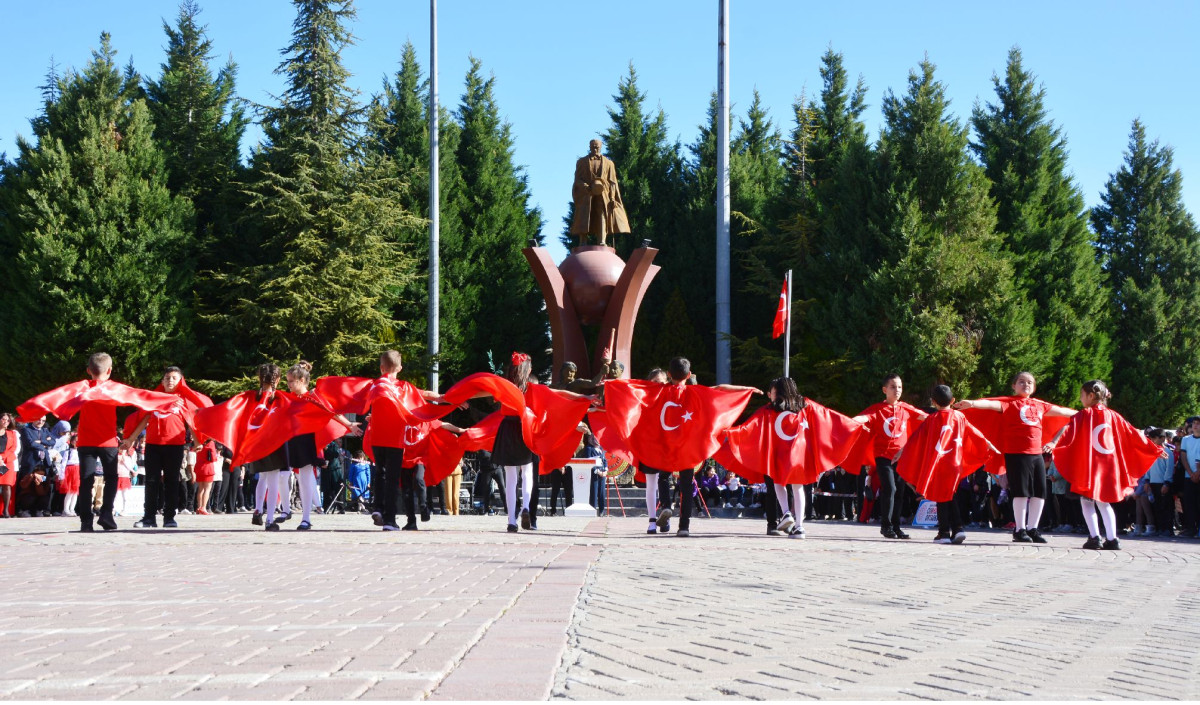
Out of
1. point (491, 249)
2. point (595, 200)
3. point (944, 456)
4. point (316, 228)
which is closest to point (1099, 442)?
point (944, 456)

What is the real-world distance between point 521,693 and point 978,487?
17474 mm

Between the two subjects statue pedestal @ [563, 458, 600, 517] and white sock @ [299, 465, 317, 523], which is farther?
statue pedestal @ [563, 458, 600, 517]

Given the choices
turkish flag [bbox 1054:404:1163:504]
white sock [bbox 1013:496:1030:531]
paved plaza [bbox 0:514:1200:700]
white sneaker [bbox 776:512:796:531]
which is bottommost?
paved plaza [bbox 0:514:1200:700]

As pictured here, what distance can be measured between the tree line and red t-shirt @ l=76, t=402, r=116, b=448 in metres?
20.2

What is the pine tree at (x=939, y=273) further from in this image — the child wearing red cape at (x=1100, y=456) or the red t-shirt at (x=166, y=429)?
the red t-shirt at (x=166, y=429)

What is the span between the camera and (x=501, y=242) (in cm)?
4275

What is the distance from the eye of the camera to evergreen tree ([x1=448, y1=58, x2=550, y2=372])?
41.8 meters

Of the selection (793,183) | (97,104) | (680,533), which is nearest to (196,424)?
(680,533)

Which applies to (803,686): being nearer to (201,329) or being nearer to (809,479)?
(809,479)

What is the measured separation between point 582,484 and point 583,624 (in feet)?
51.8

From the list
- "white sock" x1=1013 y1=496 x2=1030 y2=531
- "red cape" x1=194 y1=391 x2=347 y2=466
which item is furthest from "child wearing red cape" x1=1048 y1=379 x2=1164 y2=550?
"red cape" x1=194 y1=391 x2=347 y2=466

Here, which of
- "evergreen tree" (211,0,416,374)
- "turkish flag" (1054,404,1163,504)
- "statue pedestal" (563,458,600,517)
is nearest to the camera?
"turkish flag" (1054,404,1163,504)

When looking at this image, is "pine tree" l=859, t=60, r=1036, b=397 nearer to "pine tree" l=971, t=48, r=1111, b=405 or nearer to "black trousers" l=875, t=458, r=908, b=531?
"pine tree" l=971, t=48, r=1111, b=405

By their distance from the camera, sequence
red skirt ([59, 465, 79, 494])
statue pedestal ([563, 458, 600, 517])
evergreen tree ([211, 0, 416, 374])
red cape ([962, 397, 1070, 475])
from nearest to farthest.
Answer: red cape ([962, 397, 1070, 475])
red skirt ([59, 465, 79, 494])
statue pedestal ([563, 458, 600, 517])
evergreen tree ([211, 0, 416, 374])
